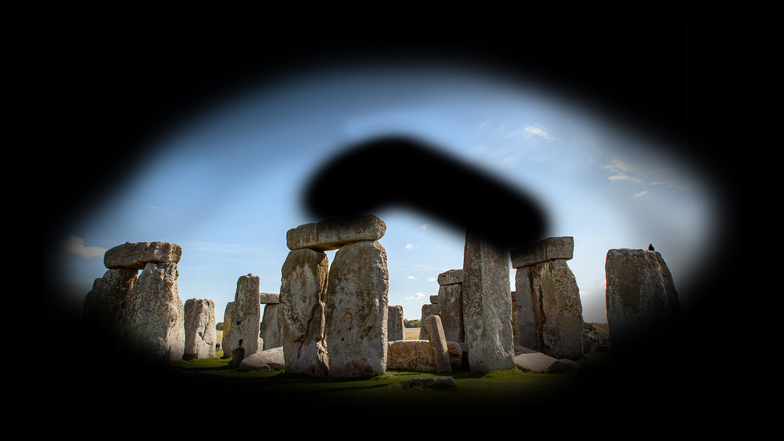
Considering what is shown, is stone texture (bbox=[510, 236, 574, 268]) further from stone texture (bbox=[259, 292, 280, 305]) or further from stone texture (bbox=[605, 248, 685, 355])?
Answer: stone texture (bbox=[259, 292, 280, 305])

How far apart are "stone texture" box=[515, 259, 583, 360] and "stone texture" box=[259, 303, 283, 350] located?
8442 mm

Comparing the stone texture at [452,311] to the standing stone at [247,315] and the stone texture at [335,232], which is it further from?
the stone texture at [335,232]

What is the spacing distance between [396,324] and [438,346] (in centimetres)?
955

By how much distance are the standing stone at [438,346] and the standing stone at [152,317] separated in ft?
15.6

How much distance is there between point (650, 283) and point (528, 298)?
6715 millimetres

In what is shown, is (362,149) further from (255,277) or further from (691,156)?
(255,277)

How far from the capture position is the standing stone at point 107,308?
697 cm

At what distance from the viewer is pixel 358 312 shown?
7.15 meters

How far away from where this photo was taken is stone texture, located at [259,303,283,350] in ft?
48.0

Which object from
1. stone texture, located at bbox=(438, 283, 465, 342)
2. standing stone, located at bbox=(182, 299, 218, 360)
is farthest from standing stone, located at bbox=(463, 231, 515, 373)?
standing stone, located at bbox=(182, 299, 218, 360)

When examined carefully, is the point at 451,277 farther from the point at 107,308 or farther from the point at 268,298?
the point at 107,308

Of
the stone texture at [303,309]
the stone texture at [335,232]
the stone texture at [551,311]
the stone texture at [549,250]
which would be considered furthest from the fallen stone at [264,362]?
the stone texture at [549,250]

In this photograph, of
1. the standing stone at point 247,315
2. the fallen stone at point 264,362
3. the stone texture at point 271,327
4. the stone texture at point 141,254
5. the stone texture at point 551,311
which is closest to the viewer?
the stone texture at point 141,254

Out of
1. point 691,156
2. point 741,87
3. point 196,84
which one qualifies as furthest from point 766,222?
point 196,84
